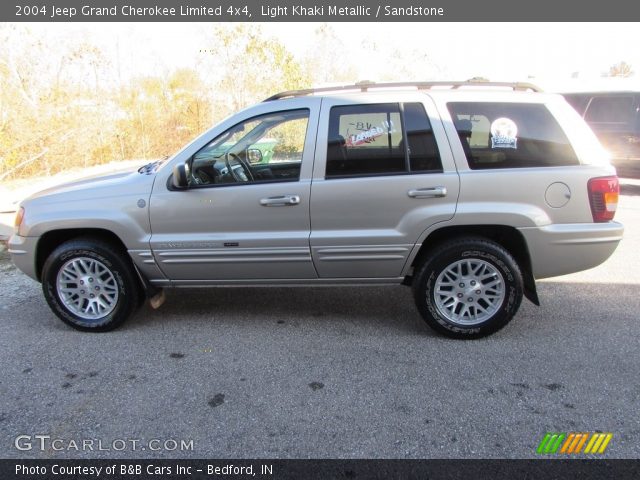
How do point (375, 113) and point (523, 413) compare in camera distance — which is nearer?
point (523, 413)

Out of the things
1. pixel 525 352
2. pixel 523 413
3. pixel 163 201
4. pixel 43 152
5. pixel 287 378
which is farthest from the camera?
pixel 43 152

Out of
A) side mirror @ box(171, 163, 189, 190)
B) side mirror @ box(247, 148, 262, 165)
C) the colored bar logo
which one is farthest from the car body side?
the colored bar logo

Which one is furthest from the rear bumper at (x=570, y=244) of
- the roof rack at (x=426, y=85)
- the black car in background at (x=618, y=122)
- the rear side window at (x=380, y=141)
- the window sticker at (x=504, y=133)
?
the black car in background at (x=618, y=122)

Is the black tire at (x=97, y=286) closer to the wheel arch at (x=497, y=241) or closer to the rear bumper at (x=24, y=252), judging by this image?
the rear bumper at (x=24, y=252)

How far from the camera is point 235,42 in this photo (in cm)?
1293

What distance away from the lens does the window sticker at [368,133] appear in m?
3.41

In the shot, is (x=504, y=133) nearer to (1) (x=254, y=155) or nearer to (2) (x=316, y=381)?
(1) (x=254, y=155)

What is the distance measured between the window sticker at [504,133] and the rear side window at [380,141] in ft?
1.49

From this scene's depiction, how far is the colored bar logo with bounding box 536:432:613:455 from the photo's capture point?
91.0 inches

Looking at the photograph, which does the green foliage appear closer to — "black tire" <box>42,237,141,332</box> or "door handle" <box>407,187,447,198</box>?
"black tire" <box>42,237,141,332</box>
